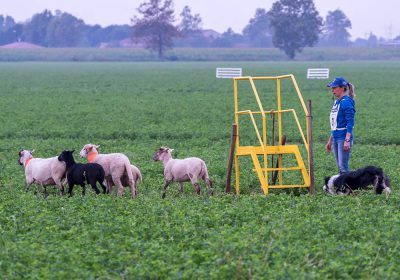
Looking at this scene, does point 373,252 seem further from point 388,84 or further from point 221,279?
point 388,84

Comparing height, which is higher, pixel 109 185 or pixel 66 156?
pixel 66 156

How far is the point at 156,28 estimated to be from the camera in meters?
155

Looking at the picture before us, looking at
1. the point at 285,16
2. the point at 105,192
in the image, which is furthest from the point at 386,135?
the point at 285,16

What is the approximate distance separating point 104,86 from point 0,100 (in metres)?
15.8

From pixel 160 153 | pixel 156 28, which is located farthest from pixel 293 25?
pixel 160 153

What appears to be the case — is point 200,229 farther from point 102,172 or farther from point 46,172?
point 46,172

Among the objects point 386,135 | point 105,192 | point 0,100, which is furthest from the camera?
point 0,100

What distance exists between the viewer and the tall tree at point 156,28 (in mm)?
153500

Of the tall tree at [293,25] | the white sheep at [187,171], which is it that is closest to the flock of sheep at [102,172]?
the white sheep at [187,171]

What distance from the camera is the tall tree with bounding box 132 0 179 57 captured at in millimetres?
153500

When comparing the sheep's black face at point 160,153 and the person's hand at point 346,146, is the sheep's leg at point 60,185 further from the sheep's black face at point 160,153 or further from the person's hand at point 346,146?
the person's hand at point 346,146

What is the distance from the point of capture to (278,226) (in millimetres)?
11227

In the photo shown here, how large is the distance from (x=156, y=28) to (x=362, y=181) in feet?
467

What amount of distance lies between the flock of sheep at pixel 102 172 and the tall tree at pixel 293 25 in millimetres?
128869
